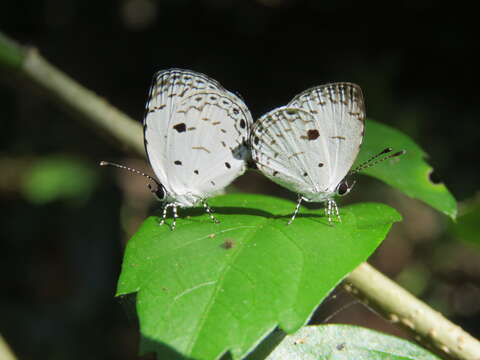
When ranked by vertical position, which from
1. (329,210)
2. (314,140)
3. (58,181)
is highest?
(314,140)

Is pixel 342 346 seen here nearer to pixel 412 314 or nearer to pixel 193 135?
pixel 412 314

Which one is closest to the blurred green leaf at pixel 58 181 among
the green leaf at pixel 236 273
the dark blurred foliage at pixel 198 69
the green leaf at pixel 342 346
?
the dark blurred foliage at pixel 198 69

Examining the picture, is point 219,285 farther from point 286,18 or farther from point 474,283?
point 286,18

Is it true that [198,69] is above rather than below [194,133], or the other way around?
below

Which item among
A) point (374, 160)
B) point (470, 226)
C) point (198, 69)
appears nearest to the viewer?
point (470, 226)

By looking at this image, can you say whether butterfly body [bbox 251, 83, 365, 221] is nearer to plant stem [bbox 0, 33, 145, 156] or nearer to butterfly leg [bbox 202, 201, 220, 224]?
butterfly leg [bbox 202, 201, 220, 224]

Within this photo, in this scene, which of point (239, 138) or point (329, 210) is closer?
point (329, 210)

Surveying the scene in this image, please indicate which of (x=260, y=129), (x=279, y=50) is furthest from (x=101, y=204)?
(x=279, y=50)

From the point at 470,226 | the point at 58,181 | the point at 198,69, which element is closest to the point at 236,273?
the point at 470,226

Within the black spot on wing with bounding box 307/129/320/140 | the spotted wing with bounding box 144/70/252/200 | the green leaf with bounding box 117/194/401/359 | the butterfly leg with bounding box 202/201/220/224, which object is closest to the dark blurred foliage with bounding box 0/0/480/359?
the spotted wing with bounding box 144/70/252/200
